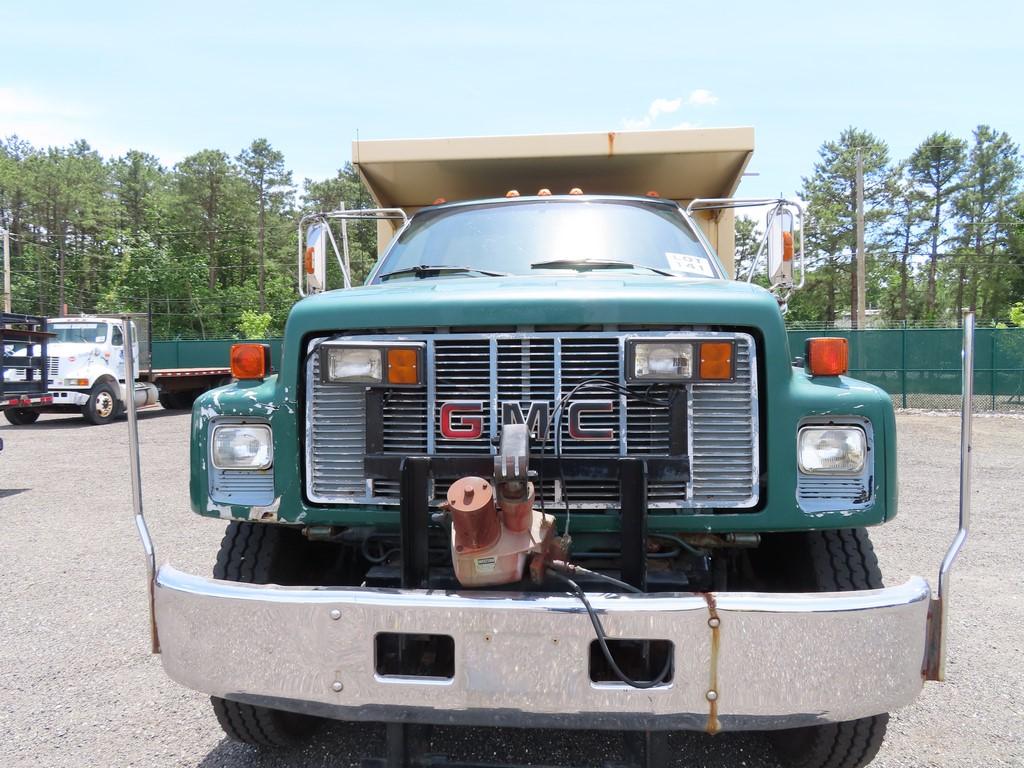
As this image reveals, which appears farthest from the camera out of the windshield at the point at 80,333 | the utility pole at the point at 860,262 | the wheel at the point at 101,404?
the utility pole at the point at 860,262

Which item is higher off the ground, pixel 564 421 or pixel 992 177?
pixel 992 177

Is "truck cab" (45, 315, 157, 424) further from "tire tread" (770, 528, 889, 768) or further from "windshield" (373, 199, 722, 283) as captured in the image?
"tire tread" (770, 528, 889, 768)

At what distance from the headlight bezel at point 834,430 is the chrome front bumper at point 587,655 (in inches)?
14.5

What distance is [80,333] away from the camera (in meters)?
16.0

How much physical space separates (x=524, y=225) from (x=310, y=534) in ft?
6.20

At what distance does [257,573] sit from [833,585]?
196 cm

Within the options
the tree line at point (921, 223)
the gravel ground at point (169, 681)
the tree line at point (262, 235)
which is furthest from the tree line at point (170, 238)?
the gravel ground at point (169, 681)

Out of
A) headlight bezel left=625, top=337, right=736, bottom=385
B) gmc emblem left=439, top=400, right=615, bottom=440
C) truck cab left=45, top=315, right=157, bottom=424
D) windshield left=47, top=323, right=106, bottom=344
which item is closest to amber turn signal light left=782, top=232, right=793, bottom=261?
headlight bezel left=625, top=337, right=736, bottom=385

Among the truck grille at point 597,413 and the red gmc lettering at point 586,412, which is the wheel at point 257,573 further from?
the red gmc lettering at point 586,412

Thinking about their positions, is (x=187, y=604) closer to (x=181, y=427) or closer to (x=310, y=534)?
(x=310, y=534)

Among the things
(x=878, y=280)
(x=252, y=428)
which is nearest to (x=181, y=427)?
(x=252, y=428)

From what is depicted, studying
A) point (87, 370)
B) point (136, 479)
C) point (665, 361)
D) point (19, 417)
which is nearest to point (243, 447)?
point (136, 479)

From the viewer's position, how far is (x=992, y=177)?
50.3m

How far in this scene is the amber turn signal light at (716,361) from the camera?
86.0 inches
